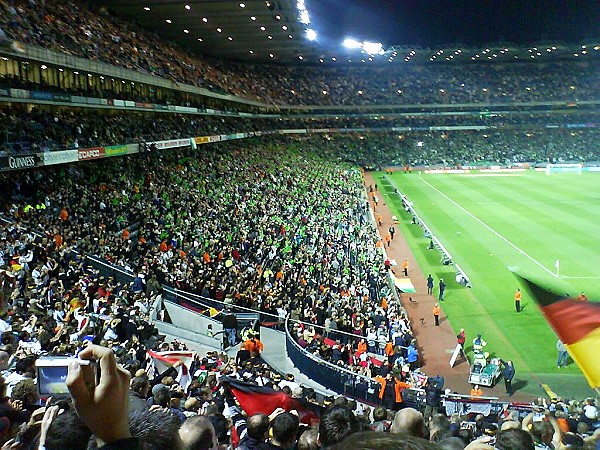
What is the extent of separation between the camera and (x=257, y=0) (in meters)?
38.2

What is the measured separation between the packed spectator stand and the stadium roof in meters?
1.94

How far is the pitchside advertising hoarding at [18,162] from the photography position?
63.4 ft

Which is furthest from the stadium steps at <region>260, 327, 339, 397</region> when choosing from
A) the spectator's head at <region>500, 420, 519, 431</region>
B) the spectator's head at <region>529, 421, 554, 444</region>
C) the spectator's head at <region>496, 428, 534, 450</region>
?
the spectator's head at <region>496, 428, 534, 450</region>

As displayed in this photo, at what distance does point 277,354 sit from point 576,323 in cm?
1115

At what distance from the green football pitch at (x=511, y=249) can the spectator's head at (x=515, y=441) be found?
93cm

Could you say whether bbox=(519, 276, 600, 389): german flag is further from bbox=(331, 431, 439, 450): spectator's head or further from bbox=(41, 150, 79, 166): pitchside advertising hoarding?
bbox=(41, 150, 79, 166): pitchside advertising hoarding

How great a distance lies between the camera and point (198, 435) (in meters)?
3.33

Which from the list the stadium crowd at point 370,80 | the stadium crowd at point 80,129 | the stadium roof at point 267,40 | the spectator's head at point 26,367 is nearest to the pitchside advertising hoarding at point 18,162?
the stadium crowd at point 80,129

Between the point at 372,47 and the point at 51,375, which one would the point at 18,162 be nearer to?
the point at 51,375

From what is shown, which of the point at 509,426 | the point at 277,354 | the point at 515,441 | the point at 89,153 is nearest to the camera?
the point at 515,441

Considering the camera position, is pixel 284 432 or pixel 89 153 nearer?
pixel 284 432

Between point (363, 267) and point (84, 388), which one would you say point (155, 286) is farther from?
point (84, 388)

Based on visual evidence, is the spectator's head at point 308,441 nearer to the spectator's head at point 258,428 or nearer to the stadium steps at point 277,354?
the spectator's head at point 258,428

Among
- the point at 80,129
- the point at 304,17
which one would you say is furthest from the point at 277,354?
the point at 304,17
